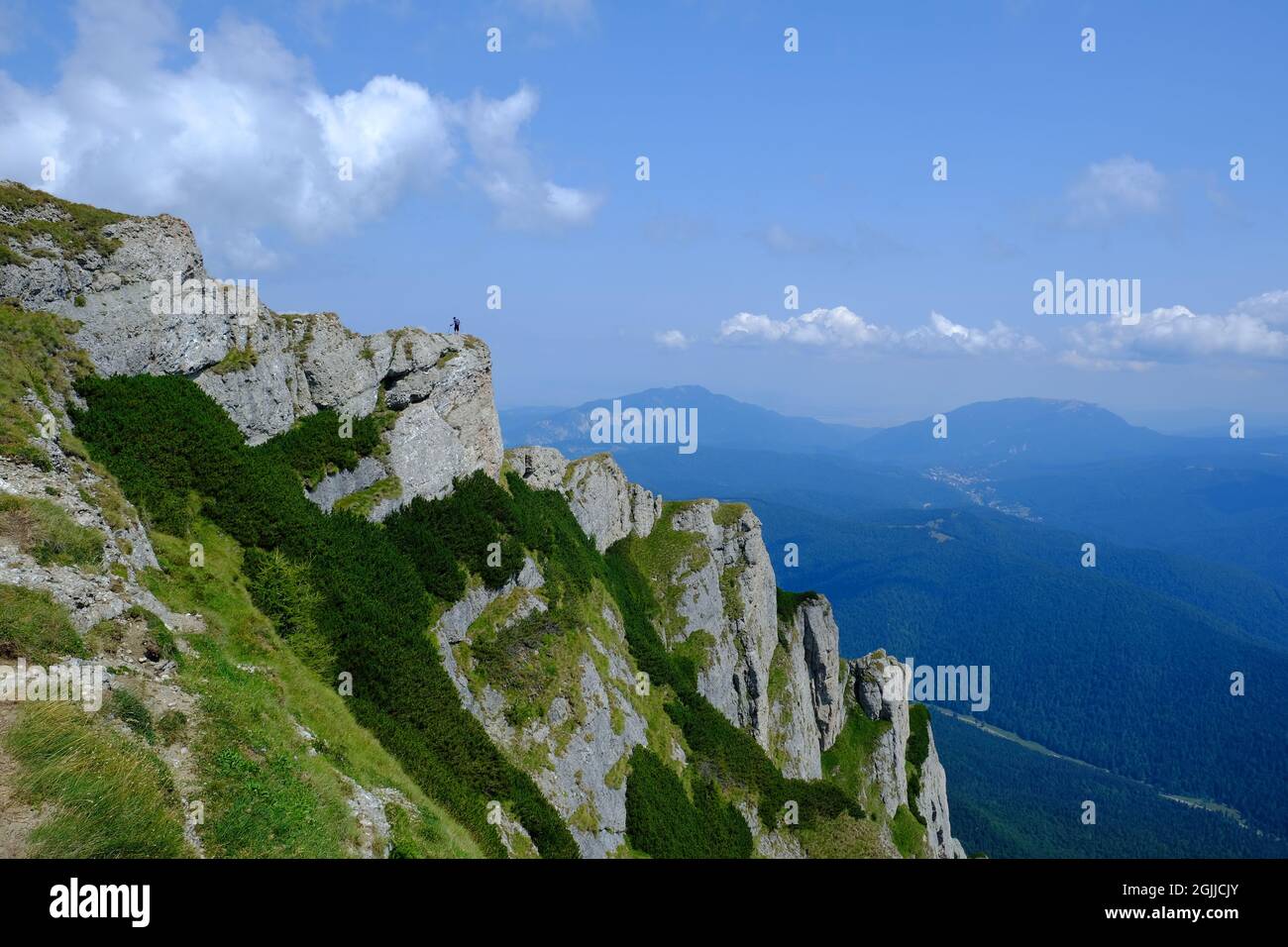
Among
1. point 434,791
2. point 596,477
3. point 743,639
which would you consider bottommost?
point 743,639

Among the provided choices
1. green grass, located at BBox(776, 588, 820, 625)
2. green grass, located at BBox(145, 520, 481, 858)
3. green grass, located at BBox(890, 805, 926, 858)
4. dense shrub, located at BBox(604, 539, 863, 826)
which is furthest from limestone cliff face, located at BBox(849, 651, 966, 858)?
green grass, located at BBox(145, 520, 481, 858)

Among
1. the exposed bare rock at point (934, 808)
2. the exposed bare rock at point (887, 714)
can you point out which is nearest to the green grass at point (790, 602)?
the exposed bare rock at point (887, 714)

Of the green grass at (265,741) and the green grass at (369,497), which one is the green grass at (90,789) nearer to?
the green grass at (265,741)

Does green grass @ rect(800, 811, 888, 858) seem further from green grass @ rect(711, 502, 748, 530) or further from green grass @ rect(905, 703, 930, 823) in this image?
green grass @ rect(905, 703, 930, 823)

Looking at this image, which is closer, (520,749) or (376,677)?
(376,677)

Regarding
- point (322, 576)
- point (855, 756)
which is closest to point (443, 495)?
point (322, 576)
